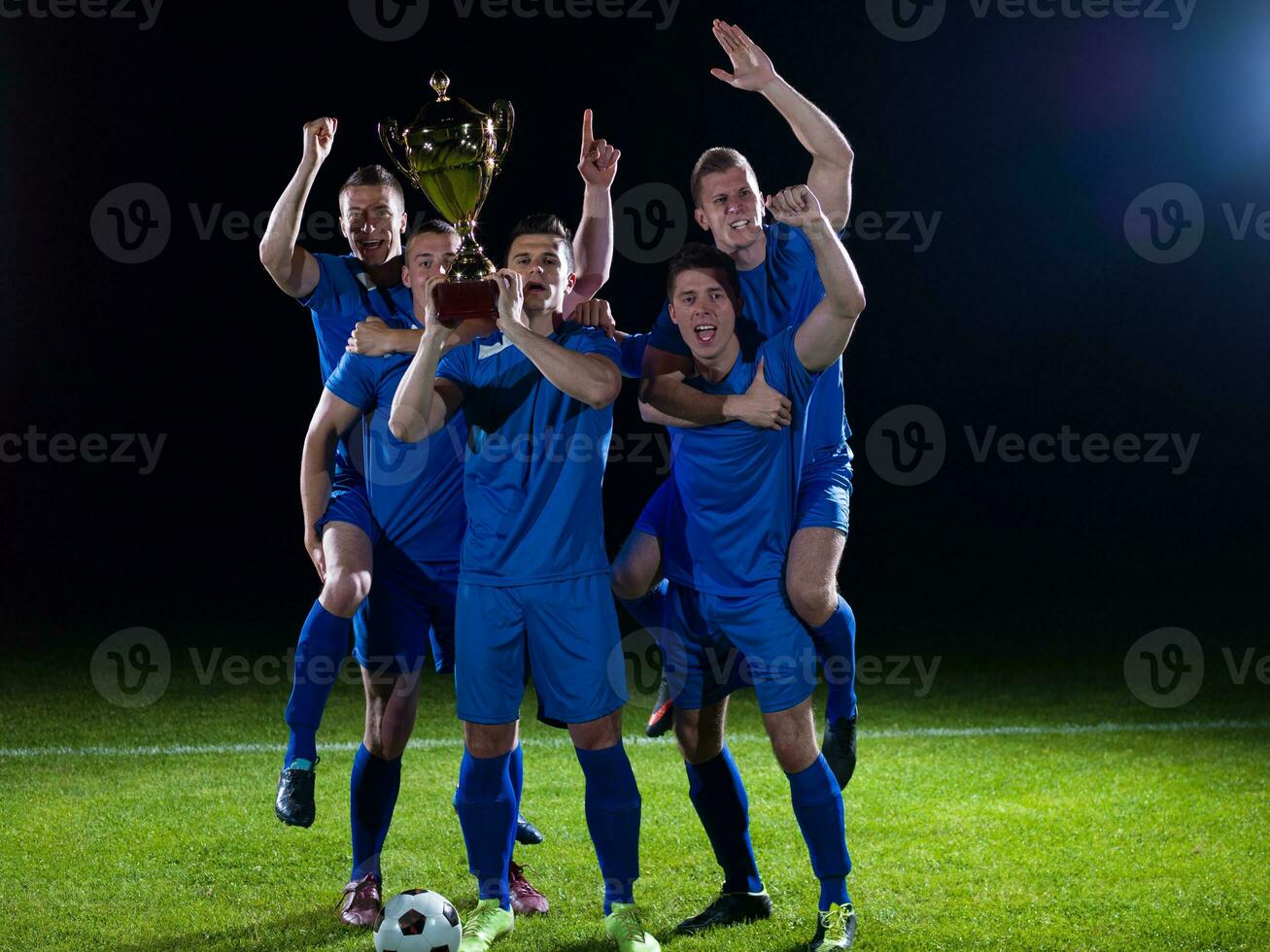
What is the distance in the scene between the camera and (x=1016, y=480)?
36.7 feet

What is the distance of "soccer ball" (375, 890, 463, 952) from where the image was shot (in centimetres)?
317

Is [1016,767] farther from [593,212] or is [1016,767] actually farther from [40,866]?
[40,866]

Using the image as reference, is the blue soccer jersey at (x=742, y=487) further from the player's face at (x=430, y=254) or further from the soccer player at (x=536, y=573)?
the player's face at (x=430, y=254)

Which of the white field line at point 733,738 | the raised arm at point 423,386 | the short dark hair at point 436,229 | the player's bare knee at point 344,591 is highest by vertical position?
the short dark hair at point 436,229

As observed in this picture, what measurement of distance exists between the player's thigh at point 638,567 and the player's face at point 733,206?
0.84m

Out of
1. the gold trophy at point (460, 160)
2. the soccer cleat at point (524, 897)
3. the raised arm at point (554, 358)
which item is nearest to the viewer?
the raised arm at point (554, 358)

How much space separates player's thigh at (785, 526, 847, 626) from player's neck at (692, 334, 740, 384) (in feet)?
1.56

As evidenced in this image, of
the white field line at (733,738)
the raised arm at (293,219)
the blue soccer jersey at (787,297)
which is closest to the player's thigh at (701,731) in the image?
the blue soccer jersey at (787,297)

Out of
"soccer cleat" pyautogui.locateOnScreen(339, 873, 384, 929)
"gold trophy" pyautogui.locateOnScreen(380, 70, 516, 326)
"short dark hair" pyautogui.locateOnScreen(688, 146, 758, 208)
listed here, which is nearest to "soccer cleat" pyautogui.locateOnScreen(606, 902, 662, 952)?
"soccer cleat" pyautogui.locateOnScreen(339, 873, 384, 929)

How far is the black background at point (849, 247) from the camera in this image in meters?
9.81

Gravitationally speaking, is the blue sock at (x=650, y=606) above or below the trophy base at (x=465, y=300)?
below

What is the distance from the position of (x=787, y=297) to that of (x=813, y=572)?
792 mm

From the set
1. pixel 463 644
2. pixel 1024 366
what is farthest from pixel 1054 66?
pixel 463 644

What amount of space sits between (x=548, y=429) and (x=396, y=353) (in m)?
0.51
